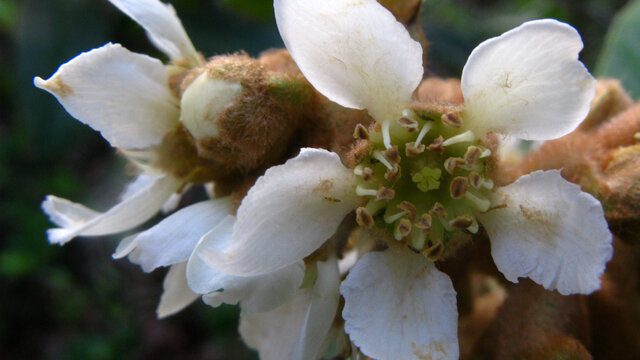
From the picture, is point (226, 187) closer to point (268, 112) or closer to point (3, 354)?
point (268, 112)

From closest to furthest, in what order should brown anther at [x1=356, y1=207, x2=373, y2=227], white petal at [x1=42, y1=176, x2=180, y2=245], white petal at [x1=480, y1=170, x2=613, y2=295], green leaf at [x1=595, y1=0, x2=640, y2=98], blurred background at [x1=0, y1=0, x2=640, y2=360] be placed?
white petal at [x1=480, y1=170, x2=613, y2=295] → brown anther at [x1=356, y1=207, x2=373, y2=227] → white petal at [x1=42, y1=176, x2=180, y2=245] → green leaf at [x1=595, y1=0, x2=640, y2=98] → blurred background at [x1=0, y1=0, x2=640, y2=360]

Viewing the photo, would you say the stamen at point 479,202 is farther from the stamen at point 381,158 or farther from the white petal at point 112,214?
the white petal at point 112,214

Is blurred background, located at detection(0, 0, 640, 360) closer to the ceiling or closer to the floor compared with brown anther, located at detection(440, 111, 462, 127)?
closer to the floor

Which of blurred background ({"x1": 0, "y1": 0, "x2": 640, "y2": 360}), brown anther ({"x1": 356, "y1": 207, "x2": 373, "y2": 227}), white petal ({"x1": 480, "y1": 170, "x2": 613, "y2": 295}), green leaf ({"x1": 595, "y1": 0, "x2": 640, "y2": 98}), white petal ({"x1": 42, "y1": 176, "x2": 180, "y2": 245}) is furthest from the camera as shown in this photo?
blurred background ({"x1": 0, "y1": 0, "x2": 640, "y2": 360})

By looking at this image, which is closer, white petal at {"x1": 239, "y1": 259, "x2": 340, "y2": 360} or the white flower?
the white flower

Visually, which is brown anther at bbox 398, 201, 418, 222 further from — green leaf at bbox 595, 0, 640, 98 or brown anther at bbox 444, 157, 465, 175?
green leaf at bbox 595, 0, 640, 98

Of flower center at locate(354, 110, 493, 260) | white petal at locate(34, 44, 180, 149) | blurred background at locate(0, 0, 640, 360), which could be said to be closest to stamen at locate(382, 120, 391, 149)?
flower center at locate(354, 110, 493, 260)

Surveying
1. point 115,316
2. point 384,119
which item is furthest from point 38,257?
point 384,119
